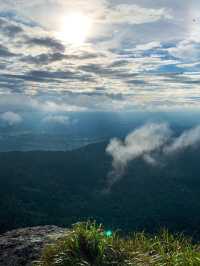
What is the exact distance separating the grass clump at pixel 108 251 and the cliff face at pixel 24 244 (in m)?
1.39

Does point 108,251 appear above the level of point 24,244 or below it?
above

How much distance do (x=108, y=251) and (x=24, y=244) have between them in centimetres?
419

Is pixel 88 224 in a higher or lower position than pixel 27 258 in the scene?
higher

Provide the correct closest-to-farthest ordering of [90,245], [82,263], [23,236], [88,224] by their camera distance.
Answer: [82,263] < [90,245] < [88,224] < [23,236]

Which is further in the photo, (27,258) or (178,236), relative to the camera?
(178,236)

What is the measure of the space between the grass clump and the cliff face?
54.9 inches

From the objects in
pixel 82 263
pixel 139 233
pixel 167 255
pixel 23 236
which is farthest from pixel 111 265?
pixel 23 236

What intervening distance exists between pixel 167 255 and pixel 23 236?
22.1 feet

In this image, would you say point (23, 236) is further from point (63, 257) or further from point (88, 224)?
point (63, 257)

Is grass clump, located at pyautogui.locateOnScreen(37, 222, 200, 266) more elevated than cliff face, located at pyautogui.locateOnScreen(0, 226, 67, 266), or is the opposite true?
grass clump, located at pyautogui.locateOnScreen(37, 222, 200, 266)

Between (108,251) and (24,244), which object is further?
(24,244)

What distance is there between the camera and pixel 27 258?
15086 millimetres

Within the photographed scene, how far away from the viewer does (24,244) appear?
54.0 feet

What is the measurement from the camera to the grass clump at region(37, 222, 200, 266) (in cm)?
1293
